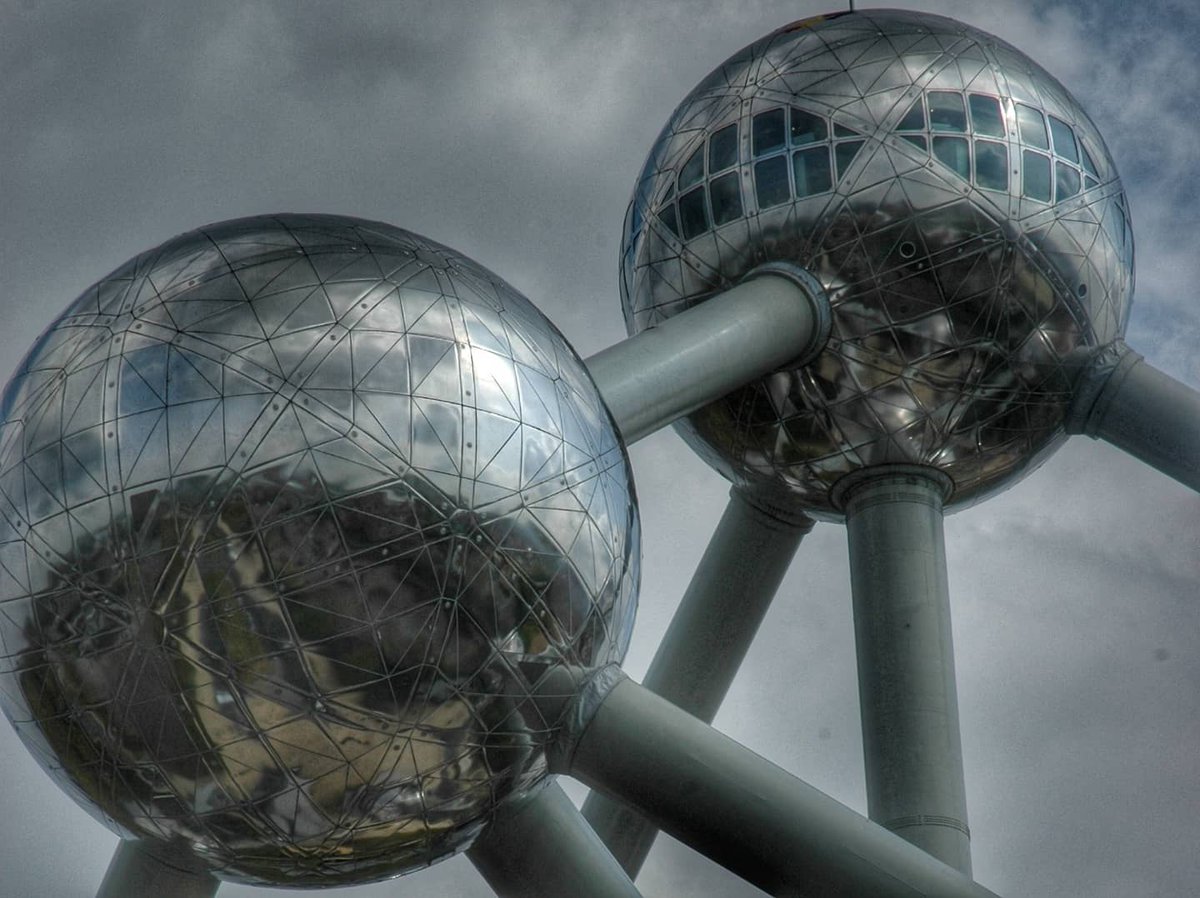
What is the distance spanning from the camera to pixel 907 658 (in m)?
9.71

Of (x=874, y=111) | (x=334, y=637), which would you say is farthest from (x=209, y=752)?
(x=874, y=111)

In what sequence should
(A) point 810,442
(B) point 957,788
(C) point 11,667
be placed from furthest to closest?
(A) point 810,442
(B) point 957,788
(C) point 11,667

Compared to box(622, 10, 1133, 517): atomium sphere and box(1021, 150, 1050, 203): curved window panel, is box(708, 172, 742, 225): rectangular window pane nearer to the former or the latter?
box(622, 10, 1133, 517): atomium sphere

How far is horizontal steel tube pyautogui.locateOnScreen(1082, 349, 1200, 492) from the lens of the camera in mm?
9922

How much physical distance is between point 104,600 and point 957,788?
16.5 ft

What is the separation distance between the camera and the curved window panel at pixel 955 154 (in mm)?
9797

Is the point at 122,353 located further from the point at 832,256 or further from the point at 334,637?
the point at 832,256

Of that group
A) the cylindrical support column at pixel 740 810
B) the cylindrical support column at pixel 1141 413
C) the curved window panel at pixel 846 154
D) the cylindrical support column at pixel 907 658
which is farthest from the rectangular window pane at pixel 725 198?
the cylindrical support column at pixel 740 810

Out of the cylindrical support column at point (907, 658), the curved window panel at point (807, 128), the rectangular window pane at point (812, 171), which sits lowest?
the cylindrical support column at point (907, 658)

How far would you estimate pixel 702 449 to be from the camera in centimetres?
1091

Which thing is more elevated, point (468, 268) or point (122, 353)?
point (468, 268)

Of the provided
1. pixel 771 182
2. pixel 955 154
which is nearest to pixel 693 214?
pixel 771 182

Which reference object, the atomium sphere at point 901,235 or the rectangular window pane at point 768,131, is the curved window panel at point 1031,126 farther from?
the rectangular window pane at point 768,131

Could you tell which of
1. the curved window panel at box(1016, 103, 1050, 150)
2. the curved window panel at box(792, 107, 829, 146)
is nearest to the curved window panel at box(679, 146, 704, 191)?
the curved window panel at box(792, 107, 829, 146)
